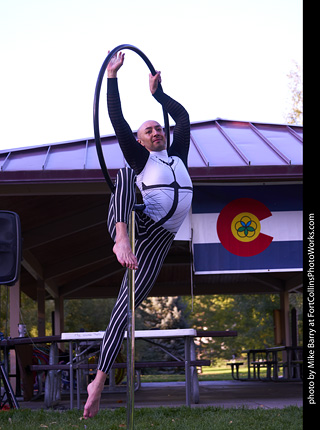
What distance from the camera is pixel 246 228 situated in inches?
321

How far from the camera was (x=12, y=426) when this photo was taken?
4.85 metres

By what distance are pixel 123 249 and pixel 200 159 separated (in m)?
4.87

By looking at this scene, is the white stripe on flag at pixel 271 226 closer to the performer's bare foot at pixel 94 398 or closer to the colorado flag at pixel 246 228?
the colorado flag at pixel 246 228

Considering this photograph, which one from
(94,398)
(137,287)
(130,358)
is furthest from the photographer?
(137,287)

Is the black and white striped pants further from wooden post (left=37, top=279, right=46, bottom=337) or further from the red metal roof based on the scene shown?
wooden post (left=37, top=279, right=46, bottom=337)

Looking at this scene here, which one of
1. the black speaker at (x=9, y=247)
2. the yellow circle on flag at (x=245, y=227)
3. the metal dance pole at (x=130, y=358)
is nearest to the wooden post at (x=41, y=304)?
the yellow circle on flag at (x=245, y=227)

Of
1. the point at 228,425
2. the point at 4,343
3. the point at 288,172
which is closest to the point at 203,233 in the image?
the point at 288,172

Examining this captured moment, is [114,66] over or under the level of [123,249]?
over

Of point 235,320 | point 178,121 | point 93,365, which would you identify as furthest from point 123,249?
point 235,320

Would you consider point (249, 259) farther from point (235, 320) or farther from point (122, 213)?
point (235, 320)

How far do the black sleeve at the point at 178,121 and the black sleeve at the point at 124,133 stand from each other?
338 mm

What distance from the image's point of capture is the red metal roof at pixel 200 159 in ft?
25.2

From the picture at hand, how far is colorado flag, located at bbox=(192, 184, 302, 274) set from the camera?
26.3 feet

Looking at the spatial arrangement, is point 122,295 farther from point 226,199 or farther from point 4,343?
point 226,199
